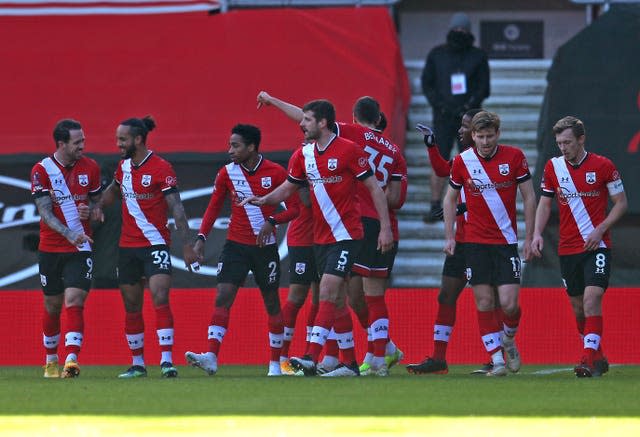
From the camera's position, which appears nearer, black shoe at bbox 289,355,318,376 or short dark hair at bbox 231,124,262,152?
black shoe at bbox 289,355,318,376

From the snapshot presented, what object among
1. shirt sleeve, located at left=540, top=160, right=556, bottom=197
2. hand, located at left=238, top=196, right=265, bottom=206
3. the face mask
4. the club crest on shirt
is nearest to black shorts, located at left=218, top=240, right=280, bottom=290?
the club crest on shirt

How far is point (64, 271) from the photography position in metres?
11.9

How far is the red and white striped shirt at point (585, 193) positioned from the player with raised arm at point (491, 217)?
1.31ft

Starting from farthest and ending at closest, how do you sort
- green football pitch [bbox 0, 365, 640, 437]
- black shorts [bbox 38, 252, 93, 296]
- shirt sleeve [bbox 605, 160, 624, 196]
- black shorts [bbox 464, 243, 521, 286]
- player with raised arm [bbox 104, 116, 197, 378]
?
black shorts [bbox 38, 252, 93, 296]
player with raised arm [bbox 104, 116, 197, 378]
shirt sleeve [bbox 605, 160, 624, 196]
black shorts [bbox 464, 243, 521, 286]
green football pitch [bbox 0, 365, 640, 437]

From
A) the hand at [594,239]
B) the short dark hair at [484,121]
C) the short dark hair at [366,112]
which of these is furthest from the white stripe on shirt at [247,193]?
the hand at [594,239]

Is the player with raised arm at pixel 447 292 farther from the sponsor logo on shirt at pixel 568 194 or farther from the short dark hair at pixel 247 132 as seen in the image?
the short dark hair at pixel 247 132

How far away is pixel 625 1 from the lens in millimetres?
19328

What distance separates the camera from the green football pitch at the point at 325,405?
24.3ft

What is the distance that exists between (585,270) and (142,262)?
10.9 ft

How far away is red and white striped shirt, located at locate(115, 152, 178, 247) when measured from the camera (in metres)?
11.5

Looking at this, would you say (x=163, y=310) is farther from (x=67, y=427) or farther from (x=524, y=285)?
(x=524, y=285)

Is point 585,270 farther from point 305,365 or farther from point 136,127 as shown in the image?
point 136,127

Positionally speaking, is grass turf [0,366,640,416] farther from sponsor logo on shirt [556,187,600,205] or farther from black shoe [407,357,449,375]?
sponsor logo on shirt [556,187,600,205]

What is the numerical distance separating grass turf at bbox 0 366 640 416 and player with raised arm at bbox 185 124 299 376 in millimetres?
607
